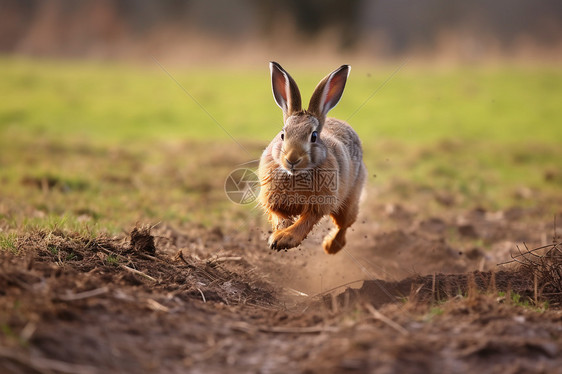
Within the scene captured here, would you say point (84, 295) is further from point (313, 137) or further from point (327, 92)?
point (327, 92)

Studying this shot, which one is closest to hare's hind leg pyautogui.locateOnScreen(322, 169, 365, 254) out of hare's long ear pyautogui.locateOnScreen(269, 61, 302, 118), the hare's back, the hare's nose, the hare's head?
the hare's back

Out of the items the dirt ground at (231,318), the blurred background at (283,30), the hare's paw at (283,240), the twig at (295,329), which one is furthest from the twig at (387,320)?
the blurred background at (283,30)

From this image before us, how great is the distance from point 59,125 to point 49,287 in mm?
14272

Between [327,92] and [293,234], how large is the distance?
1.51m

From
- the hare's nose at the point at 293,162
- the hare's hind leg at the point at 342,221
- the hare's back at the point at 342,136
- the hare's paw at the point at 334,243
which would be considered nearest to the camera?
the hare's nose at the point at 293,162

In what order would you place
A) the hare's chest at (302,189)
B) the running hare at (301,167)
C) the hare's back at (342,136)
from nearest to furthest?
1. the running hare at (301,167)
2. the hare's chest at (302,189)
3. the hare's back at (342,136)

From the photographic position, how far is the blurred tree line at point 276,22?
33.2 metres

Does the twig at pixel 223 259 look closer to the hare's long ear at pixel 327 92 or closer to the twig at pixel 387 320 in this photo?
the hare's long ear at pixel 327 92

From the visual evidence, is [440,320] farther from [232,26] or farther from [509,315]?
[232,26]

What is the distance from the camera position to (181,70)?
94.3 ft

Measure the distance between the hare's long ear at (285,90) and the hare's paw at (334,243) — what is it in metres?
1.67

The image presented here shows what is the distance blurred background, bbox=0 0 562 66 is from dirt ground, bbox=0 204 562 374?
26.6 meters

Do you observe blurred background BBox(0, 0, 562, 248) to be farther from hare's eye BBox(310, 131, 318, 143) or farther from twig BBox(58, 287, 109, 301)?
hare's eye BBox(310, 131, 318, 143)

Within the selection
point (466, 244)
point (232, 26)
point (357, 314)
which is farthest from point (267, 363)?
point (232, 26)
